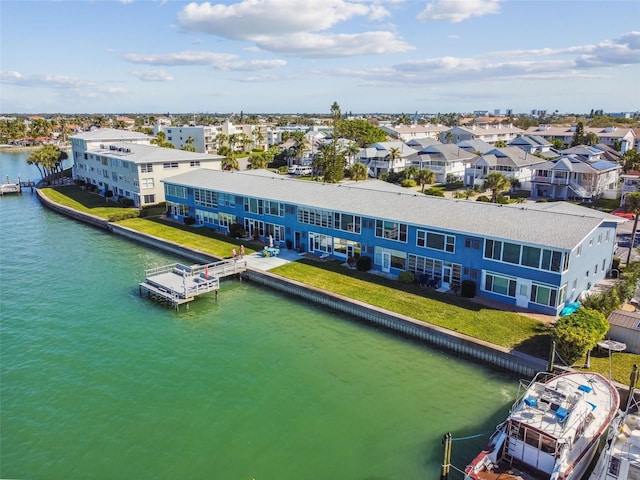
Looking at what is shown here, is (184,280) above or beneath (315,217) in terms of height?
beneath

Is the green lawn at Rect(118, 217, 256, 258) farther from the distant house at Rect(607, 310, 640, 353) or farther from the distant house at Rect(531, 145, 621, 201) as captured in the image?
the distant house at Rect(531, 145, 621, 201)

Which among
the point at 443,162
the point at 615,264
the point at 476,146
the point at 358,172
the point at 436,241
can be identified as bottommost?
the point at 615,264

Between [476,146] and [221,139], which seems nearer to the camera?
[476,146]

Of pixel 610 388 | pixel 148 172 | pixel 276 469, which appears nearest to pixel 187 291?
pixel 276 469

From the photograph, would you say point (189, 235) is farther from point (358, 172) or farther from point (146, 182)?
point (358, 172)

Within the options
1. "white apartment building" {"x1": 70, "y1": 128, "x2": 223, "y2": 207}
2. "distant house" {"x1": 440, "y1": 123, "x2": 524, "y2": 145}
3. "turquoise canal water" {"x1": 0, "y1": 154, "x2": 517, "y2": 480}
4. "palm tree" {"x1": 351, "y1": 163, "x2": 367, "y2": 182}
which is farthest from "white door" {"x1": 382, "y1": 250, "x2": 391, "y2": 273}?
"distant house" {"x1": 440, "y1": 123, "x2": 524, "y2": 145}

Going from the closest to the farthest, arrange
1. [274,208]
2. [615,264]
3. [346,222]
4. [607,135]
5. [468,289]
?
[468,289] < [615,264] < [346,222] < [274,208] < [607,135]

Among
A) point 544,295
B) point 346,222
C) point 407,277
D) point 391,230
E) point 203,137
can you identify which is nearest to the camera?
point 544,295

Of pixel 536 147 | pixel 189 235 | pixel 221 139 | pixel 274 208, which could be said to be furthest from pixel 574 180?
pixel 221 139
